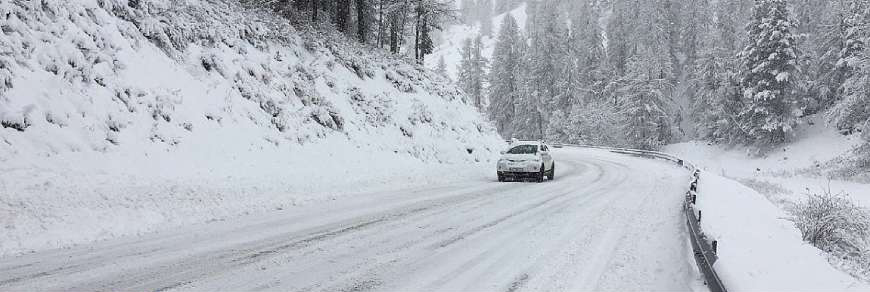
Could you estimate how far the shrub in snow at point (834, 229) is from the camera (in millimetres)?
8547

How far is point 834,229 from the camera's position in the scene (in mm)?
8906

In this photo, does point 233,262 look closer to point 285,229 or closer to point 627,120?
point 285,229

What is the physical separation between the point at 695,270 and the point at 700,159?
1769 inches

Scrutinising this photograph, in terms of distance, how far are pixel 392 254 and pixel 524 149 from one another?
42.4 feet

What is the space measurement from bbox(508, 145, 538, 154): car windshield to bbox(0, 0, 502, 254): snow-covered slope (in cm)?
256

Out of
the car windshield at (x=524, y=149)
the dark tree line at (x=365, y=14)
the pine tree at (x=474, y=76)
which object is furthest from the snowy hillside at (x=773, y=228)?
the pine tree at (x=474, y=76)

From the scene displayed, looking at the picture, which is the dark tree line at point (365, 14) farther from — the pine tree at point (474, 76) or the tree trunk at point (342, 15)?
the pine tree at point (474, 76)

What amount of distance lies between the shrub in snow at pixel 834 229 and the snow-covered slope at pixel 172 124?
32.4 ft

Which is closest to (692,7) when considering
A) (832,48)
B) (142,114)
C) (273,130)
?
(832,48)

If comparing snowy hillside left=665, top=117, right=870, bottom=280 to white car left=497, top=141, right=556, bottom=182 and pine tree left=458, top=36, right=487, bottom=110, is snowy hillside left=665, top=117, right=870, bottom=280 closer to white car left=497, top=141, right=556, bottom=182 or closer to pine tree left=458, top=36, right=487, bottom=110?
white car left=497, top=141, right=556, bottom=182

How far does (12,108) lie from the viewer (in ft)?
28.6

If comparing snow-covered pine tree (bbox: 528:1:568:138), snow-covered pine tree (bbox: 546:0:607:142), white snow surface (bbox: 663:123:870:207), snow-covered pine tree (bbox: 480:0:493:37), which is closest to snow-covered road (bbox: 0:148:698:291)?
white snow surface (bbox: 663:123:870:207)

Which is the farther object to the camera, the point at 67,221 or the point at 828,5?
the point at 828,5

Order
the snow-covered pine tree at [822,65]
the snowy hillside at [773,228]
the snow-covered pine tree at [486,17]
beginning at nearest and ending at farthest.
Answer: the snowy hillside at [773,228] < the snow-covered pine tree at [822,65] < the snow-covered pine tree at [486,17]
